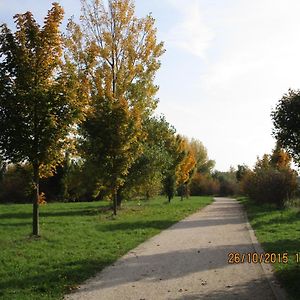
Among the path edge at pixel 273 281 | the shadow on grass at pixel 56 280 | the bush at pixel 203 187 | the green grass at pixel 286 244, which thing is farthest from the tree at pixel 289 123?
the bush at pixel 203 187

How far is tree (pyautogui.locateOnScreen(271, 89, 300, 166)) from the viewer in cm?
1619

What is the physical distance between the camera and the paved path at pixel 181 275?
7.50 metres

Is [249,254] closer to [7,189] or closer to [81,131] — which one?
[81,131]

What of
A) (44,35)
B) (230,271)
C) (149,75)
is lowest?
(230,271)

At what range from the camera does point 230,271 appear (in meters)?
→ 9.34

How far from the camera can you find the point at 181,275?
8.99 meters

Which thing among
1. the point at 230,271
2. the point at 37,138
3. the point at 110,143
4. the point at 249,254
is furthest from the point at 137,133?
the point at 230,271

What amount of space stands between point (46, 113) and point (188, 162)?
1485 inches

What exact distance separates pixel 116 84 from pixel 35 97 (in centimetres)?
1365
